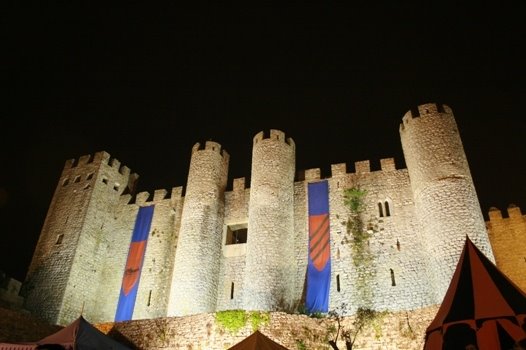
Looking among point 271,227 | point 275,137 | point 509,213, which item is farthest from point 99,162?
point 509,213

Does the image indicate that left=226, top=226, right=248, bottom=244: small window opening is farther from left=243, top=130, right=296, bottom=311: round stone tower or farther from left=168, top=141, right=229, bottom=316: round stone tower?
left=243, top=130, right=296, bottom=311: round stone tower

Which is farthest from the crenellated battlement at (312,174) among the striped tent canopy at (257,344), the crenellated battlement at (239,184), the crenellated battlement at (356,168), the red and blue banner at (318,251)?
the striped tent canopy at (257,344)

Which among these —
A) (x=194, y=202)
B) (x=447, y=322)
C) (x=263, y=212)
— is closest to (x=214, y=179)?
(x=194, y=202)

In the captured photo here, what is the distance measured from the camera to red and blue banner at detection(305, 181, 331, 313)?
16.7 meters

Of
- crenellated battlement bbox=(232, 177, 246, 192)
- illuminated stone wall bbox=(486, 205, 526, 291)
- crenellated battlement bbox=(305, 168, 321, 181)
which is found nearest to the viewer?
illuminated stone wall bbox=(486, 205, 526, 291)

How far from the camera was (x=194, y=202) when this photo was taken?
2041 cm

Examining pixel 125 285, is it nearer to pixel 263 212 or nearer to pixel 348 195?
pixel 263 212

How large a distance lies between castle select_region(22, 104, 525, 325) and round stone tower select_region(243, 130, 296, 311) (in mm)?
48

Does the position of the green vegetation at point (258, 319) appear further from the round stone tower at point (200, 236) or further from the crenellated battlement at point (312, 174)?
the crenellated battlement at point (312, 174)

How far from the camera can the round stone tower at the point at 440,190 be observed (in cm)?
1492

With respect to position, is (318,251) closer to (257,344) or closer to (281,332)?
(281,332)

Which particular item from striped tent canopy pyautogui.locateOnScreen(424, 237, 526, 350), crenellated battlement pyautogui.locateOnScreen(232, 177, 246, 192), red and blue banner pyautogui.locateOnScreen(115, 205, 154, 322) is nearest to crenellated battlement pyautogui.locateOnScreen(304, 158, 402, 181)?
crenellated battlement pyautogui.locateOnScreen(232, 177, 246, 192)

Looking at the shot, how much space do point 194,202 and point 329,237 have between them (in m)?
6.33

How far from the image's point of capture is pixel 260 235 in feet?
58.2
